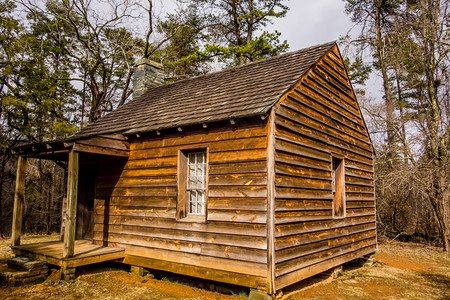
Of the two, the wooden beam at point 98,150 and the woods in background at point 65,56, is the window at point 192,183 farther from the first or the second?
the woods in background at point 65,56

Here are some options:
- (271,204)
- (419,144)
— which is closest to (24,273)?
(271,204)

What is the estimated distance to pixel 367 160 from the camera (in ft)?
34.6

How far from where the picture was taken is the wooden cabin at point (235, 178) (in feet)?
19.6

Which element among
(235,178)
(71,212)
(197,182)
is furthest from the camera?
(197,182)

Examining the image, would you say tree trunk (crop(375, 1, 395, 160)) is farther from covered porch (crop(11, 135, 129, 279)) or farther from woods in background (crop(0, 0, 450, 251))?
covered porch (crop(11, 135, 129, 279))

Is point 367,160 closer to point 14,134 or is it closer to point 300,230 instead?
point 300,230

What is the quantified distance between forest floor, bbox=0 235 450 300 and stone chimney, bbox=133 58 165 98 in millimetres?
6693

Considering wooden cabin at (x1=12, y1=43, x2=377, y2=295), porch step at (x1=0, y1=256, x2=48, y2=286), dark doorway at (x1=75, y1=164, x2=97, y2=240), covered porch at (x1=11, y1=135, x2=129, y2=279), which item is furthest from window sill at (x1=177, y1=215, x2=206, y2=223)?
dark doorway at (x1=75, y1=164, x2=97, y2=240)

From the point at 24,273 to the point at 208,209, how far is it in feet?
13.8

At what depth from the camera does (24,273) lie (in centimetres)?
692

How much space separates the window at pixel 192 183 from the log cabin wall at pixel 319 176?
1910mm

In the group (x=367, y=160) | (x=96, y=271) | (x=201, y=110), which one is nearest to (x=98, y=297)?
(x=96, y=271)

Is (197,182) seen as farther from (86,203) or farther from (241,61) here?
(241,61)

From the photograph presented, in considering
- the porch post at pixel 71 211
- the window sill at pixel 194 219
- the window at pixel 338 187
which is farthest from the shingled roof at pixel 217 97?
the window at pixel 338 187
